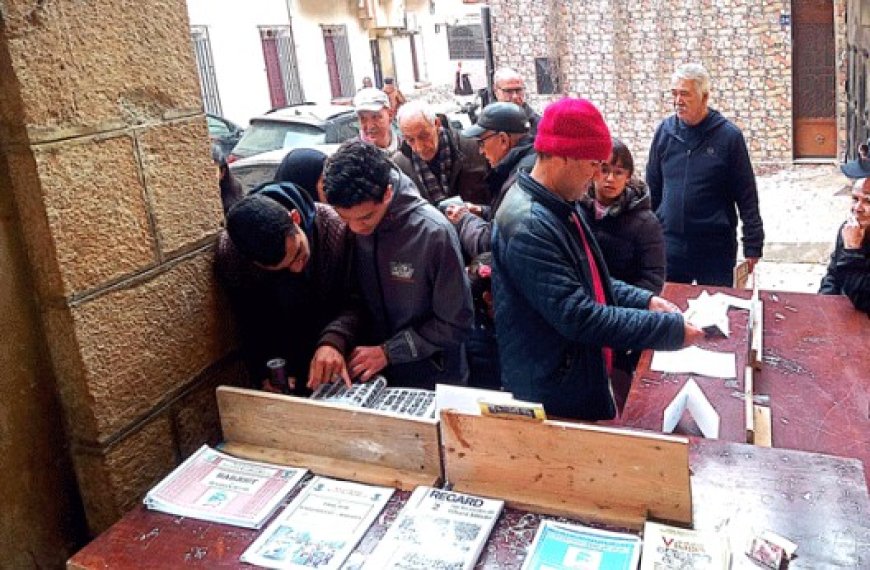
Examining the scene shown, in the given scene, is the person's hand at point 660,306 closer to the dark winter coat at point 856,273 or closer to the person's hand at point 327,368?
the dark winter coat at point 856,273

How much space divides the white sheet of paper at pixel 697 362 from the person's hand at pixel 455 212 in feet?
3.39

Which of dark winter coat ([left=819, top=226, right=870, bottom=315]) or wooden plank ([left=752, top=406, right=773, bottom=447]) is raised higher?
dark winter coat ([left=819, top=226, right=870, bottom=315])

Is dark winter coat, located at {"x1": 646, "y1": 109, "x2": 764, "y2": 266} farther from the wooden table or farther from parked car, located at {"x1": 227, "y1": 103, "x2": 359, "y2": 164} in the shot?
parked car, located at {"x1": 227, "y1": 103, "x2": 359, "y2": 164}

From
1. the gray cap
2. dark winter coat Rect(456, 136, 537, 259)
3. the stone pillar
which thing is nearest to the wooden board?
the stone pillar

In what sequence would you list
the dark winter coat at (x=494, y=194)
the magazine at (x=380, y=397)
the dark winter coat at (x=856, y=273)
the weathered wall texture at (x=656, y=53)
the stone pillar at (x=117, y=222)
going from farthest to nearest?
the weathered wall texture at (x=656, y=53), the dark winter coat at (x=494, y=194), the dark winter coat at (x=856, y=273), the magazine at (x=380, y=397), the stone pillar at (x=117, y=222)

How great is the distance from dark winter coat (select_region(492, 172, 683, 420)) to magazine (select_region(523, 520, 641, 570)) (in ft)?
2.48

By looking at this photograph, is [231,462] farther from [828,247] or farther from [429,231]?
[828,247]

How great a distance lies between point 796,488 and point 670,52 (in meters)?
9.42

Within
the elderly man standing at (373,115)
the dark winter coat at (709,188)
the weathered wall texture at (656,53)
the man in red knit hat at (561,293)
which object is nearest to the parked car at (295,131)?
the weathered wall texture at (656,53)

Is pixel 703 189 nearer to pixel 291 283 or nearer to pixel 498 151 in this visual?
pixel 498 151

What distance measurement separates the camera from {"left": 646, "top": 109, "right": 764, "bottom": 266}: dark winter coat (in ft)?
13.8

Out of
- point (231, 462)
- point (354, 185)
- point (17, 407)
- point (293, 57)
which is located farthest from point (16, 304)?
point (293, 57)

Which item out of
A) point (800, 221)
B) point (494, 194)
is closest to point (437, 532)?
point (494, 194)

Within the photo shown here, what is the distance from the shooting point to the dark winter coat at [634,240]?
10.6 feet
